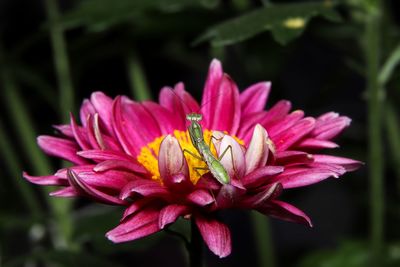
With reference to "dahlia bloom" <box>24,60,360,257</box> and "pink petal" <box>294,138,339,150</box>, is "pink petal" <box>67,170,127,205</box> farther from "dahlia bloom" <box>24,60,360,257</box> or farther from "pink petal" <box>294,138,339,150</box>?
"pink petal" <box>294,138,339,150</box>

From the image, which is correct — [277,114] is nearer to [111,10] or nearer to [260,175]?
[260,175]

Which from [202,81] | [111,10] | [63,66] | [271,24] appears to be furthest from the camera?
[202,81]

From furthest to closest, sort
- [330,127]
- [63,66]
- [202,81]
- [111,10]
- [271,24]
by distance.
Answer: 1. [202,81]
2. [63,66]
3. [111,10]
4. [271,24]
5. [330,127]

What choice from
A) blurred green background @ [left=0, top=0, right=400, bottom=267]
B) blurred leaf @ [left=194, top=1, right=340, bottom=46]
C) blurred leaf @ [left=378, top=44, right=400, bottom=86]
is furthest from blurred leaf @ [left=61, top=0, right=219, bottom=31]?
blurred leaf @ [left=378, top=44, right=400, bottom=86]

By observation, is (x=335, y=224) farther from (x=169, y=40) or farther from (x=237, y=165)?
(x=237, y=165)

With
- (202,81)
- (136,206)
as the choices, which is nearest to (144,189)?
(136,206)

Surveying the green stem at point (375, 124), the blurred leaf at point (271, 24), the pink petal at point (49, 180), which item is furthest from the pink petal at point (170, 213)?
the green stem at point (375, 124)

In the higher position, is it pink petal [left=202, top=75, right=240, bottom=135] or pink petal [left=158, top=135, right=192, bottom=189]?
pink petal [left=202, top=75, right=240, bottom=135]
